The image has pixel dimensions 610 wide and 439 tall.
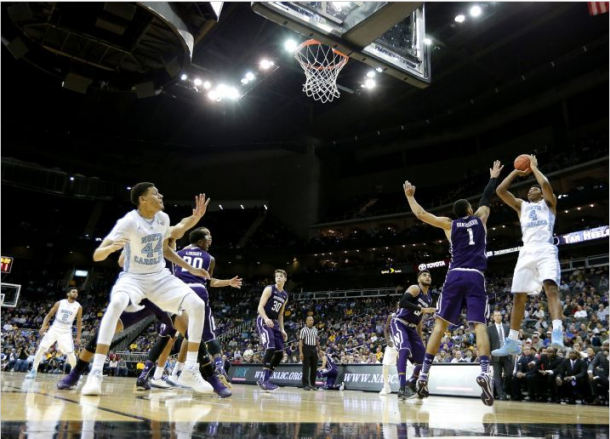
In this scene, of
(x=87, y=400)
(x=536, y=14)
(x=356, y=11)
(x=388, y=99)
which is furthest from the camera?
(x=388, y=99)

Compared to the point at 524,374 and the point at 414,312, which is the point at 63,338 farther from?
the point at 524,374

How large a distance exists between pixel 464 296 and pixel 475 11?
18.5 m

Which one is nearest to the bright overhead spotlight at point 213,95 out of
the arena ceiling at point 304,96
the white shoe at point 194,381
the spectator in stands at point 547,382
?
the arena ceiling at point 304,96

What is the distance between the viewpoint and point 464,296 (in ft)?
19.1

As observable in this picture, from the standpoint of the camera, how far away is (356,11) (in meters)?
7.53

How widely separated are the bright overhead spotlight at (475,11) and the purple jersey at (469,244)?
17686mm

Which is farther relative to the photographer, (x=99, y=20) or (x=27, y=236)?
(x=27, y=236)

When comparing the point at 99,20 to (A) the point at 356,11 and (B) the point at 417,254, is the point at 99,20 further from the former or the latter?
(B) the point at 417,254

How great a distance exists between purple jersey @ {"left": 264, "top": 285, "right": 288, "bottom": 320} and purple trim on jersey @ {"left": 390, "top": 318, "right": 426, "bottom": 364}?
2309 mm

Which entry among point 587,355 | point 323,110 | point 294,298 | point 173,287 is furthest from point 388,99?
point 173,287

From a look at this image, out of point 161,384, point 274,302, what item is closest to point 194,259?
point 161,384

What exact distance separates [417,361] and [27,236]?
32595 millimetres

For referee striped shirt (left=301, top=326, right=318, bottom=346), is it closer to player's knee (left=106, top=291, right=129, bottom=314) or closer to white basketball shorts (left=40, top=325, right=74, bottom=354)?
white basketball shorts (left=40, top=325, right=74, bottom=354)

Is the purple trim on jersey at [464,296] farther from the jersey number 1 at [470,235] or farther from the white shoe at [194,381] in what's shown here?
the white shoe at [194,381]
